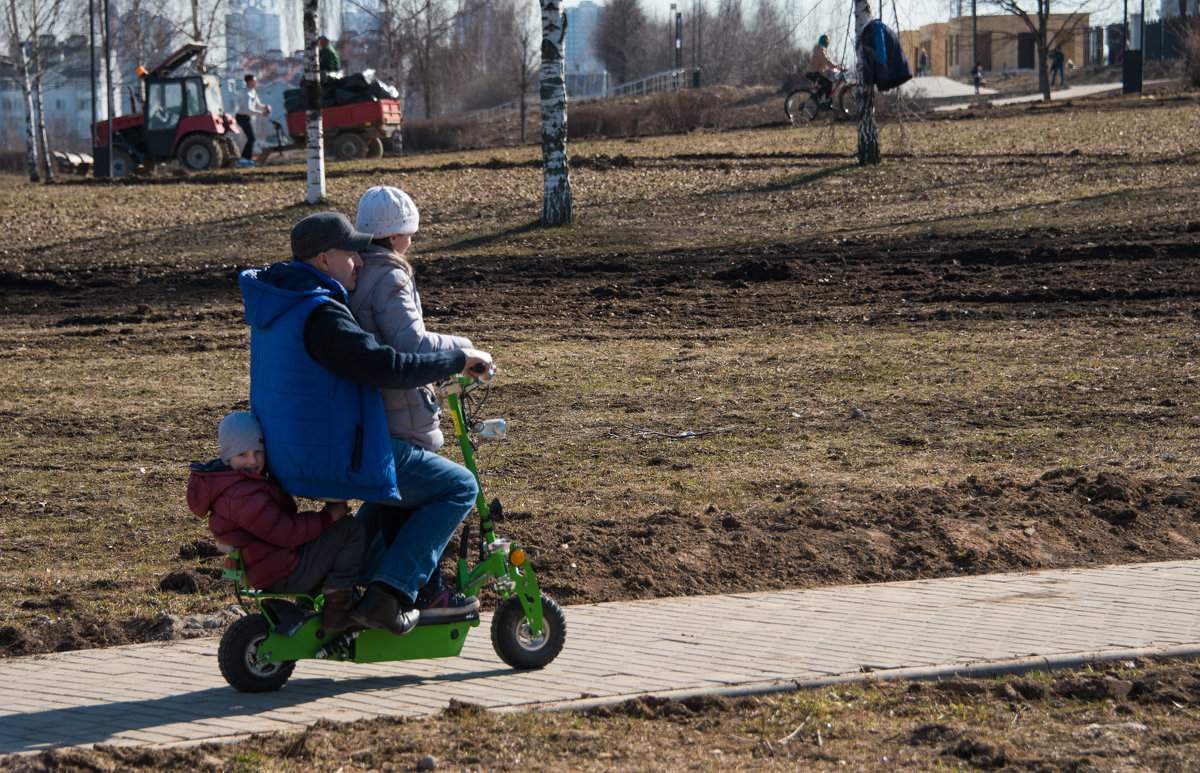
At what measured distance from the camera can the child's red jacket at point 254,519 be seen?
14.1 ft

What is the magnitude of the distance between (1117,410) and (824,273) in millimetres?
6426

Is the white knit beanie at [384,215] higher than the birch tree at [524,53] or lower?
lower

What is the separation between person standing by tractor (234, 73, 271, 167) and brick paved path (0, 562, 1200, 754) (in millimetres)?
29502

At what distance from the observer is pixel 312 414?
169 inches

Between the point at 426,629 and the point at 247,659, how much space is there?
0.63 metres

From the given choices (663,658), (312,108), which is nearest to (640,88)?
(312,108)

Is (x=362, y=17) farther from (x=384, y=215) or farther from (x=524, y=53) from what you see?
(x=384, y=215)

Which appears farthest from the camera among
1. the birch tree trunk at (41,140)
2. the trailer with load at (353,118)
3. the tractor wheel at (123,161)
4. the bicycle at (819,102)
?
the birch tree trunk at (41,140)

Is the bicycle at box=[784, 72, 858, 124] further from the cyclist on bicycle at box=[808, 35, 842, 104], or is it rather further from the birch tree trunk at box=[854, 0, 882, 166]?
the birch tree trunk at box=[854, 0, 882, 166]

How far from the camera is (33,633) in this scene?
208 inches

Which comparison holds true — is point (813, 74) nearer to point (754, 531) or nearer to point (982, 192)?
point (982, 192)

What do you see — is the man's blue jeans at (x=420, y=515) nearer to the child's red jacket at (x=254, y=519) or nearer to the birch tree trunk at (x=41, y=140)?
the child's red jacket at (x=254, y=519)

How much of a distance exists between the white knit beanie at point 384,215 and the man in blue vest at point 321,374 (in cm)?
11

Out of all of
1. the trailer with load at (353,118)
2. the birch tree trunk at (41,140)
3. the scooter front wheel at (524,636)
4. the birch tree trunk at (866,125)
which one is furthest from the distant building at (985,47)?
the scooter front wheel at (524,636)
